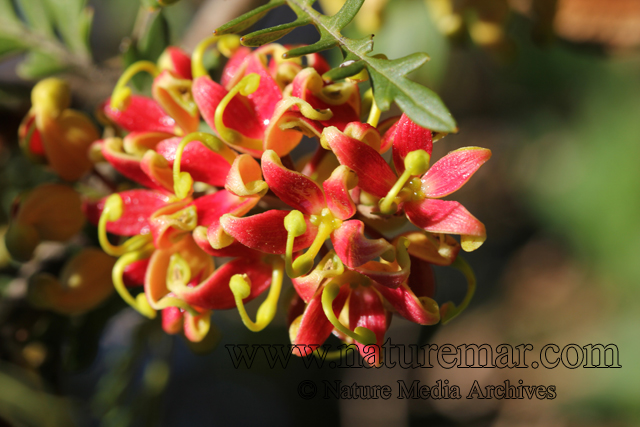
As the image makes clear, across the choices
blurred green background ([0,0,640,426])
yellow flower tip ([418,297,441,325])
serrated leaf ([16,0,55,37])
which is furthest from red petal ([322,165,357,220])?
serrated leaf ([16,0,55,37])

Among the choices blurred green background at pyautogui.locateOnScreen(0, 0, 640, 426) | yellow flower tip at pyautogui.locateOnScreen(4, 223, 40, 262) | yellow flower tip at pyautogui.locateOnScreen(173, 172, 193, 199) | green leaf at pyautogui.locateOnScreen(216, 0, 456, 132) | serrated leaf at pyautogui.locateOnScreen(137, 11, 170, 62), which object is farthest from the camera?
blurred green background at pyautogui.locateOnScreen(0, 0, 640, 426)

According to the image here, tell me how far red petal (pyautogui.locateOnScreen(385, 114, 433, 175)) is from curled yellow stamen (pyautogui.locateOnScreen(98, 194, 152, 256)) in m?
0.26

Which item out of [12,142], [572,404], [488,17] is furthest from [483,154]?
[572,404]

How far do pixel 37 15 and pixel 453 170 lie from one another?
2.05 ft

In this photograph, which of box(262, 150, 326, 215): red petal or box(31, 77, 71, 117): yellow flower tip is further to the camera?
box(31, 77, 71, 117): yellow flower tip

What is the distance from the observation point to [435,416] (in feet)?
6.30

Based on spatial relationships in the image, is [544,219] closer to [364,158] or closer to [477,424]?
[477,424]

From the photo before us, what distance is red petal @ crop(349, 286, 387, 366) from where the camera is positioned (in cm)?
44

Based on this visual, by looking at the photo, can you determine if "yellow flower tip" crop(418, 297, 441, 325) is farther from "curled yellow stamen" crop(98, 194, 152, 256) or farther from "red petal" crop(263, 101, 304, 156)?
"curled yellow stamen" crop(98, 194, 152, 256)

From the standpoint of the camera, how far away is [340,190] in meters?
0.37

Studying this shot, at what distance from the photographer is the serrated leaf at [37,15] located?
671 millimetres

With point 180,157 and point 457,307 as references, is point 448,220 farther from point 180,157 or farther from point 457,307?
point 180,157

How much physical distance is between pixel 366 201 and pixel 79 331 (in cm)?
47

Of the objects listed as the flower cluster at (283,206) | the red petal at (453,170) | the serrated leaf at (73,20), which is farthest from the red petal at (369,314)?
the serrated leaf at (73,20)
